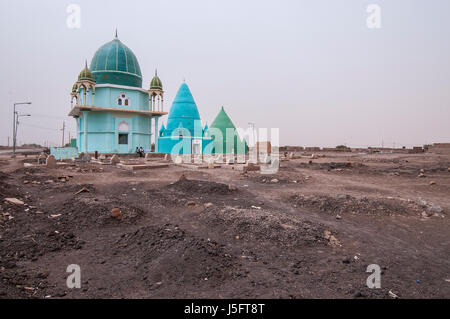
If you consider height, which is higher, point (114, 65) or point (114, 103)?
point (114, 65)

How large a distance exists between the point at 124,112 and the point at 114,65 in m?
5.59

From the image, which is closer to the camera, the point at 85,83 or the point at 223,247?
the point at 223,247

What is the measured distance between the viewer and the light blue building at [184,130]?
31625 millimetres

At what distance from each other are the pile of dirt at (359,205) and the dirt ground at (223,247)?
0.03 metres

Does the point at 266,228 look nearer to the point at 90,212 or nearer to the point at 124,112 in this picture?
the point at 90,212

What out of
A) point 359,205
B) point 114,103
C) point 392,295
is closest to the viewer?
point 392,295

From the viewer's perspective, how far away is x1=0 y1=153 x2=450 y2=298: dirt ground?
3223 millimetres

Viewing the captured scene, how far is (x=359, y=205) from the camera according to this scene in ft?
23.5

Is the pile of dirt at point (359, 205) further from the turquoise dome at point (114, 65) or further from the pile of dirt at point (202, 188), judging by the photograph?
the turquoise dome at point (114, 65)

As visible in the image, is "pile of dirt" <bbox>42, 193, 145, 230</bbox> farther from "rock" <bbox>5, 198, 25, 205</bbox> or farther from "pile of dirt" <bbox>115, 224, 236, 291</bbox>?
"pile of dirt" <bbox>115, 224, 236, 291</bbox>

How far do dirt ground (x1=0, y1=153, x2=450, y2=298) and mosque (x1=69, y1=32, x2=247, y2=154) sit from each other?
22.8m

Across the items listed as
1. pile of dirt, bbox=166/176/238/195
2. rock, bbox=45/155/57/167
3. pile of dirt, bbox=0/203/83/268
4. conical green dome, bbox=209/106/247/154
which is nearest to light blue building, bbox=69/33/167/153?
conical green dome, bbox=209/106/247/154

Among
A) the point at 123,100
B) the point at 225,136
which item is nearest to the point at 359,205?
the point at 123,100

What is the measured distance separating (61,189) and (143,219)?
15.2ft
